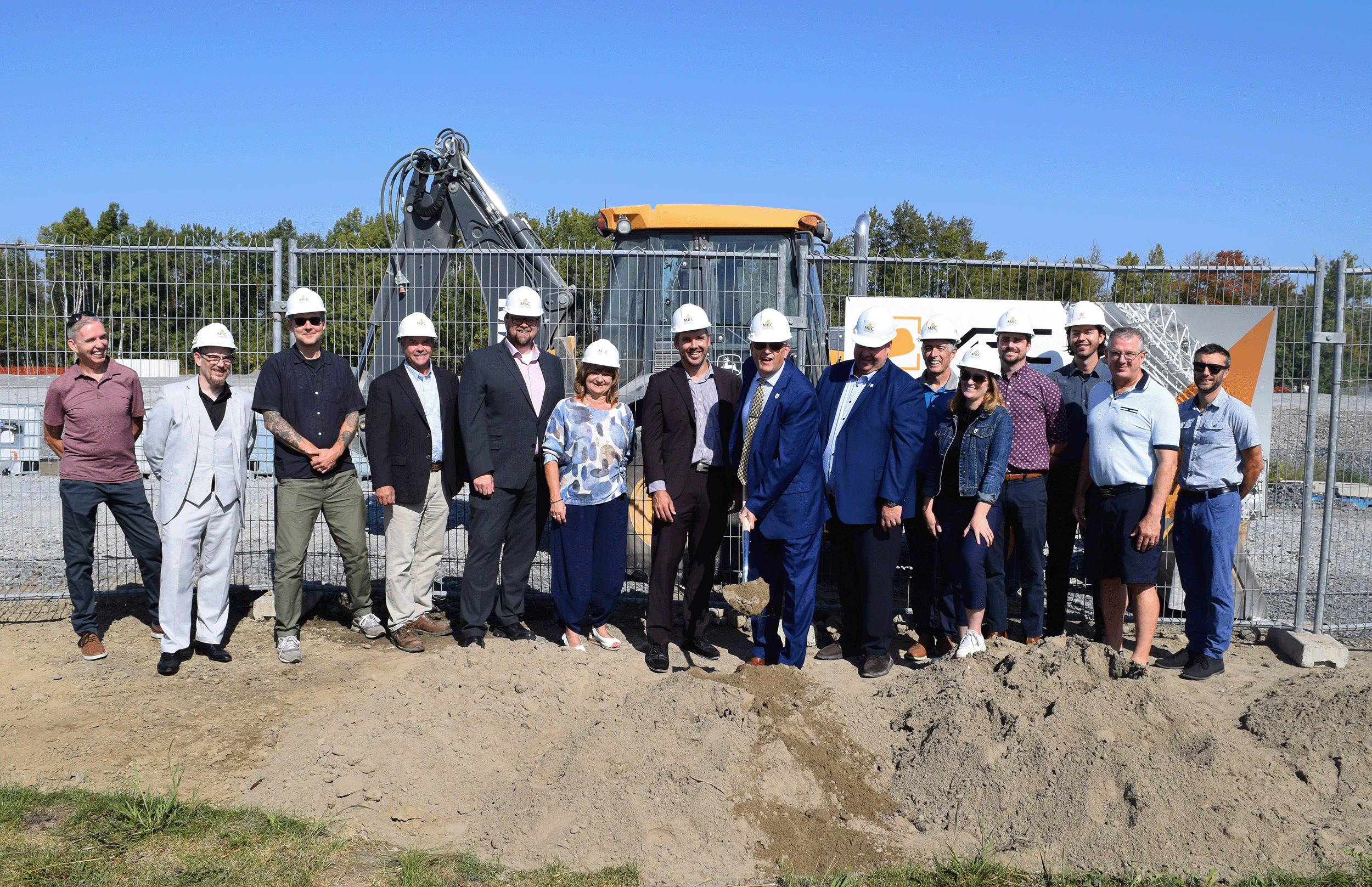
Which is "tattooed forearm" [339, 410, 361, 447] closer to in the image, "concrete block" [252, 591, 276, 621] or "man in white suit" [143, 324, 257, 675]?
"man in white suit" [143, 324, 257, 675]

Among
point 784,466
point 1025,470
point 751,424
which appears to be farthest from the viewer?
point 1025,470

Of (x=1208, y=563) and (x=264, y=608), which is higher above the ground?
(x=1208, y=563)

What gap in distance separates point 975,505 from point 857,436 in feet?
2.77

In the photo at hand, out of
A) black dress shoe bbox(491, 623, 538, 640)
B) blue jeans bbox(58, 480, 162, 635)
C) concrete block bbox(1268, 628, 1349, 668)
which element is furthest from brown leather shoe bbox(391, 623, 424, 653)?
concrete block bbox(1268, 628, 1349, 668)

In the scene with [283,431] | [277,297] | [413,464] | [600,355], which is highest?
[277,297]

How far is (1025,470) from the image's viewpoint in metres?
5.73

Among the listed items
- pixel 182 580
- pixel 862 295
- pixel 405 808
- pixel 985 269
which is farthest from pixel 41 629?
pixel 985 269

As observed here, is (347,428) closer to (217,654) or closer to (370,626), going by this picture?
(370,626)

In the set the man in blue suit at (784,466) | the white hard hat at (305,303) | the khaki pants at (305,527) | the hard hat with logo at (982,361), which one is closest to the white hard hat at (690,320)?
the man in blue suit at (784,466)

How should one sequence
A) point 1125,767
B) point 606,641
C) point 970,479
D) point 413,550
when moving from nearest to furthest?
point 1125,767 → point 970,479 → point 606,641 → point 413,550

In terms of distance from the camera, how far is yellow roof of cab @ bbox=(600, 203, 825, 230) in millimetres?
8578

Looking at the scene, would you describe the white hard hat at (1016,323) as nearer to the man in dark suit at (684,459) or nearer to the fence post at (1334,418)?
the man in dark suit at (684,459)

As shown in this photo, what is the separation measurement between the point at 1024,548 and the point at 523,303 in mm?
3410

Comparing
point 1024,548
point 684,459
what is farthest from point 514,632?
point 1024,548
